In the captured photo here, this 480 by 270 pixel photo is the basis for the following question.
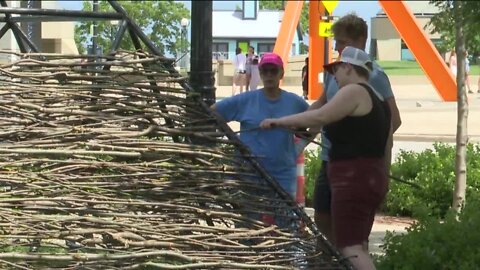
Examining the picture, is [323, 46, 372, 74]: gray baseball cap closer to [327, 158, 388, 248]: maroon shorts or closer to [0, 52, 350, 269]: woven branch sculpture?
[327, 158, 388, 248]: maroon shorts

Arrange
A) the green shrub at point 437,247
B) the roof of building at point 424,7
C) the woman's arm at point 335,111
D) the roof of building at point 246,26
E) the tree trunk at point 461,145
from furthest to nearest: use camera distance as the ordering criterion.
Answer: the roof of building at point 246,26, the tree trunk at point 461,145, the roof of building at point 424,7, the green shrub at point 437,247, the woman's arm at point 335,111

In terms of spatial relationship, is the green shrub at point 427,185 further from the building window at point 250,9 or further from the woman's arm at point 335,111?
the building window at point 250,9

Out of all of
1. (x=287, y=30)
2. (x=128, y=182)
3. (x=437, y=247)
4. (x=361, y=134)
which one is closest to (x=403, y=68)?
(x=287, y=30)

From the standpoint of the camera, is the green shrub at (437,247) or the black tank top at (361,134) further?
the green shrub at (437,247)

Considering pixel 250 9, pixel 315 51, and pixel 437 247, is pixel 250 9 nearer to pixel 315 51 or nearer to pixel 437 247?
pixel 315 51

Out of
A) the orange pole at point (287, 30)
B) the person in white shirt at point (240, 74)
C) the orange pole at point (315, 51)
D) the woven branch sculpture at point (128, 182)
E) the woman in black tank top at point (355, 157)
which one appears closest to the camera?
the woven branch sculpture at point (128, 182)

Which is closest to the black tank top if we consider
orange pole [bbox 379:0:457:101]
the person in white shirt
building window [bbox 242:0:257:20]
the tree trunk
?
the tree trunk

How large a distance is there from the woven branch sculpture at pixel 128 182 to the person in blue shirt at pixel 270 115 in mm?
571

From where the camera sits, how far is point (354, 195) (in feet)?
15.7

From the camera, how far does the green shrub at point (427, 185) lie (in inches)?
373

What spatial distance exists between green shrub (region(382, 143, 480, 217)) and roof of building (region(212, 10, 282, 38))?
61.3 metres

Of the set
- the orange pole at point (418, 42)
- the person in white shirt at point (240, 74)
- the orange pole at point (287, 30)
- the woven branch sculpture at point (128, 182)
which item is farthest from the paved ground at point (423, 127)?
the person in white shirt at point (240, 74)

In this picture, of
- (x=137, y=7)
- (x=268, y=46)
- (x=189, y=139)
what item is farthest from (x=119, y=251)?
(x=268, y=46)

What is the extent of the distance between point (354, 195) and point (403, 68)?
5315 centimetres
